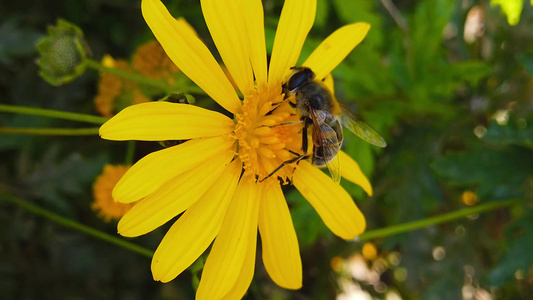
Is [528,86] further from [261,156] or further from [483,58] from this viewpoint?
[261,156]

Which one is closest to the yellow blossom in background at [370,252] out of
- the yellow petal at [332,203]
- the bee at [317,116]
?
the yellow petal at [332,203]

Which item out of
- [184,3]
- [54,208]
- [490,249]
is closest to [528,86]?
[490,249]

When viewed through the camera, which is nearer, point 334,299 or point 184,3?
point 184,3

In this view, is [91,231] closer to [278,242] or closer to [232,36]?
[278,242]

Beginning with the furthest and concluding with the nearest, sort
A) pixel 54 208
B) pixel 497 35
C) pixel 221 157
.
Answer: pixel 497 35
pixel 54 208
pixel 221 157

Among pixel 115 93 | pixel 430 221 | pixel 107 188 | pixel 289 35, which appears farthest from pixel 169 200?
pixel 430 221

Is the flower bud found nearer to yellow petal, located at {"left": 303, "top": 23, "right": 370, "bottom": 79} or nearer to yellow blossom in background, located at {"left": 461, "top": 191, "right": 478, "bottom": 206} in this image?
yellow petal, located at {"left": 303, "top": 23, "right": 370, "bottom": 79}
